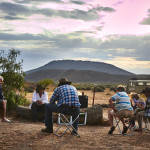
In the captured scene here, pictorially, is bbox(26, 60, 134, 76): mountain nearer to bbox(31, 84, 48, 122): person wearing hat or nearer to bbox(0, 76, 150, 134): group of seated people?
bbox(31, 84, 48, 122): person wearing hat

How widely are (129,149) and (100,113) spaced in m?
4.19

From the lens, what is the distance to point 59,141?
623cm

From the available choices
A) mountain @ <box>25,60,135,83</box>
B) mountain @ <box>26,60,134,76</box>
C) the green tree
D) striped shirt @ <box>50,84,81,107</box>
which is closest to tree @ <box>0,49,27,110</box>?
the green tree

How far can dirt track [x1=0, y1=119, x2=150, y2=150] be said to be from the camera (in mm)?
5754

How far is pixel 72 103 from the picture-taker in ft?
22.6

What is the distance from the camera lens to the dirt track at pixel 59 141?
575 centimetres

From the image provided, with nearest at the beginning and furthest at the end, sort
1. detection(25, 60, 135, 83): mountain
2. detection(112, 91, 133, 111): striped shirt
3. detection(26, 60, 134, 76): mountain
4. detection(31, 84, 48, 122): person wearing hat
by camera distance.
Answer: detection(112, 91, 133, 111): striped shirt
detection(31, 84, 48, 122): person wearing hat
detection(25, 60, 135, 83): mountain
detection(26, 60, 134, 76): mountain

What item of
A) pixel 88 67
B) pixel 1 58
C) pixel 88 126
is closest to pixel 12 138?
pixel 88 126

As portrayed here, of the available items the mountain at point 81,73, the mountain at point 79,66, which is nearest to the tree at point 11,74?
the mountain at point 81,73

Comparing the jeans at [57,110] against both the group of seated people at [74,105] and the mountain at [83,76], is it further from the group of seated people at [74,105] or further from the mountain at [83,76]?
the mountain at [83,76]

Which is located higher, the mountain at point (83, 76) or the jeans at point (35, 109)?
the mountain at point (83, 76)

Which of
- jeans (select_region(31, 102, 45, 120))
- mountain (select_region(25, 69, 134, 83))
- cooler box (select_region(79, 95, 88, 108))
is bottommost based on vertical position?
jeans (select_region(31, 102, 45, 120))

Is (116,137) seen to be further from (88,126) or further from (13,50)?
(13,50)

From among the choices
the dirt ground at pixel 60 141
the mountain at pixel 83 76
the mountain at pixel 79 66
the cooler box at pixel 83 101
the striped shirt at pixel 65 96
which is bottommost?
the dirt ground at pixel 60 141
